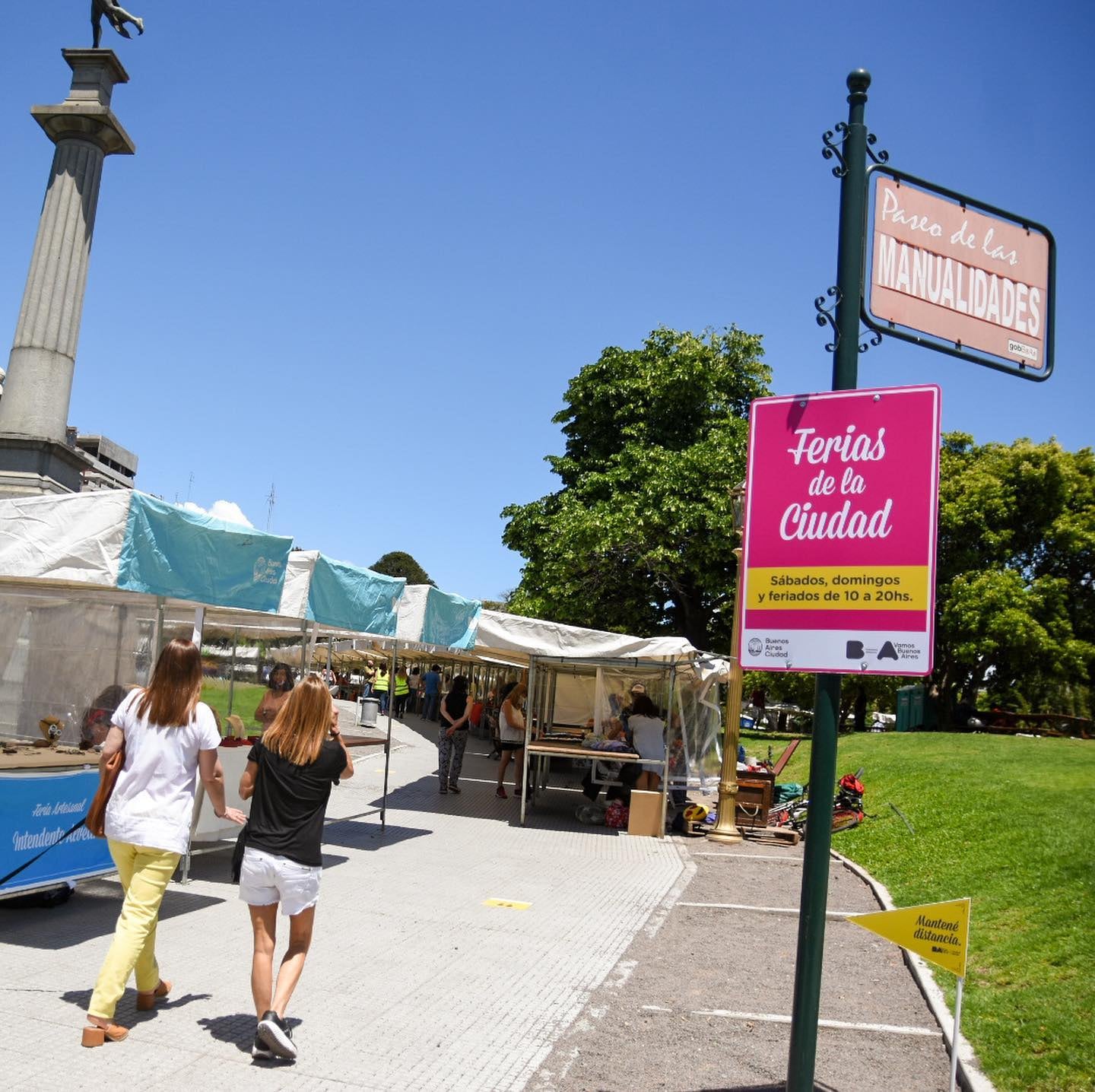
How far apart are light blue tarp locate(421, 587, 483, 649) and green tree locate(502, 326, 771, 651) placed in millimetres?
12774

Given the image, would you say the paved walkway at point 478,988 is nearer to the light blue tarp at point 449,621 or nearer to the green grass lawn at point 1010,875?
the green grass lawn at point 1010,875

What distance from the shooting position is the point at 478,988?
20.5 ft

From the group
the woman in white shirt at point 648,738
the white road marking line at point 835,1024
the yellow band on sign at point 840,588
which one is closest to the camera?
the yellow band on sign at point 840,588

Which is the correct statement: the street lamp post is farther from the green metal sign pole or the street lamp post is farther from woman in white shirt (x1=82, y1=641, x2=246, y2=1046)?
the green metal sign pole

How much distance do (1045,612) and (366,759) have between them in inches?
867

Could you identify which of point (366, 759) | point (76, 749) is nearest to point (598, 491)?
point (366, 759)

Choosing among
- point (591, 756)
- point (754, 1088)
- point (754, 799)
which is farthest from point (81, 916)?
point (754, 799)

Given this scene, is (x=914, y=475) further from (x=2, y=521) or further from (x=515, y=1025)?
(x=2, y=521)

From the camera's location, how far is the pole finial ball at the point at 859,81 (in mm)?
3811

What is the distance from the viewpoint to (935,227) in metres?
3.94

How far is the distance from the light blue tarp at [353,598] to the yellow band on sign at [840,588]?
20.3 ft

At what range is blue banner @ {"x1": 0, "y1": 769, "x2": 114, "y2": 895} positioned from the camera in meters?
6.25

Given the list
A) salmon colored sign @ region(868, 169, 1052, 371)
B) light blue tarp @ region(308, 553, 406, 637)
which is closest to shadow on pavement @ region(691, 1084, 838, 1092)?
salmon colored sign @ region(868, 169, 1052, 371)

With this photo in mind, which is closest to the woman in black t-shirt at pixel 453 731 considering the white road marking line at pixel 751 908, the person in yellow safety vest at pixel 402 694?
the white road marking line at pixel 751 908
